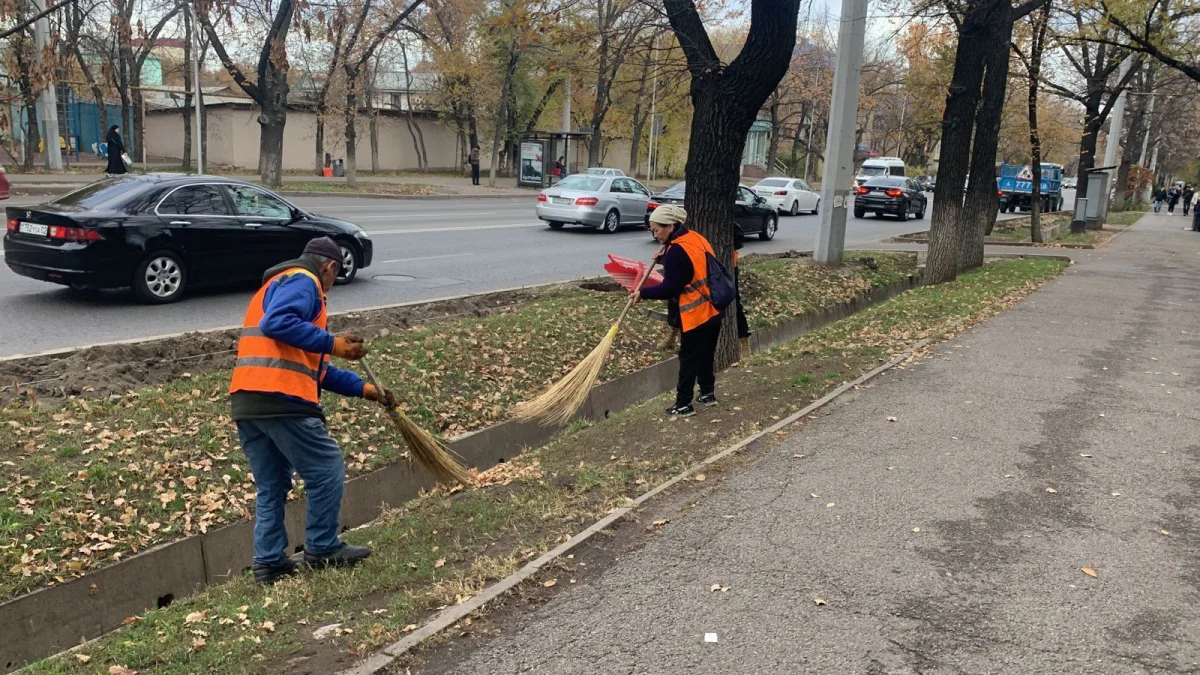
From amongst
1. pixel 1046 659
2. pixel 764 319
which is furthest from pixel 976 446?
pixel 764 319

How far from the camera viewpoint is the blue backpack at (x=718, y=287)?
21.9 ft

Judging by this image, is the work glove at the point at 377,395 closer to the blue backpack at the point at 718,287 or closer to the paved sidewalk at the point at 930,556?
the paved sidewalk at the point at 930,556

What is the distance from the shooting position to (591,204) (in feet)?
68.8

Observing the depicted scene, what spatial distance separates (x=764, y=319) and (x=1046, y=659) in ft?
28.2

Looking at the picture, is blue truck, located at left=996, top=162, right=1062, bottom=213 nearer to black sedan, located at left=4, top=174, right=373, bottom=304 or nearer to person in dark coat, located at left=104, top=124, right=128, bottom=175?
person in dark coat, located at left=104, top=124, right=128, bottom=175

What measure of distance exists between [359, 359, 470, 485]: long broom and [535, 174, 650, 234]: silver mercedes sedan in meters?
15.7

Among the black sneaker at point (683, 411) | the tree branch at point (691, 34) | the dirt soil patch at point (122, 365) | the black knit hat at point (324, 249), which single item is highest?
the tree branch at point (691, 34)

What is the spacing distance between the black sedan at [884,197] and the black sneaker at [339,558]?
2967 cm

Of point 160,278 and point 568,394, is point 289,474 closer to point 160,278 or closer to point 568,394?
point 568,394

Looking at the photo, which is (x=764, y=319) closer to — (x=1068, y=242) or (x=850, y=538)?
(x=850, y=538)

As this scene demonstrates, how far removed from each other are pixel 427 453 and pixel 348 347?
114 cm

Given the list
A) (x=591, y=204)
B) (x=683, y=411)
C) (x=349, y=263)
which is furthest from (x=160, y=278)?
(x=591, y=204)

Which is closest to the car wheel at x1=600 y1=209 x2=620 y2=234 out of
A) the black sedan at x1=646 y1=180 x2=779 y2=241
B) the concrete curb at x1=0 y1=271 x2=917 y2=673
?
the black sedan at x1=646 y1=180 x2=779 y2=241

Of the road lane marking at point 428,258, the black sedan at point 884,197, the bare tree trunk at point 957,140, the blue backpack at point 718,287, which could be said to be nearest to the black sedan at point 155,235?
the road lane marking at point 428,258
